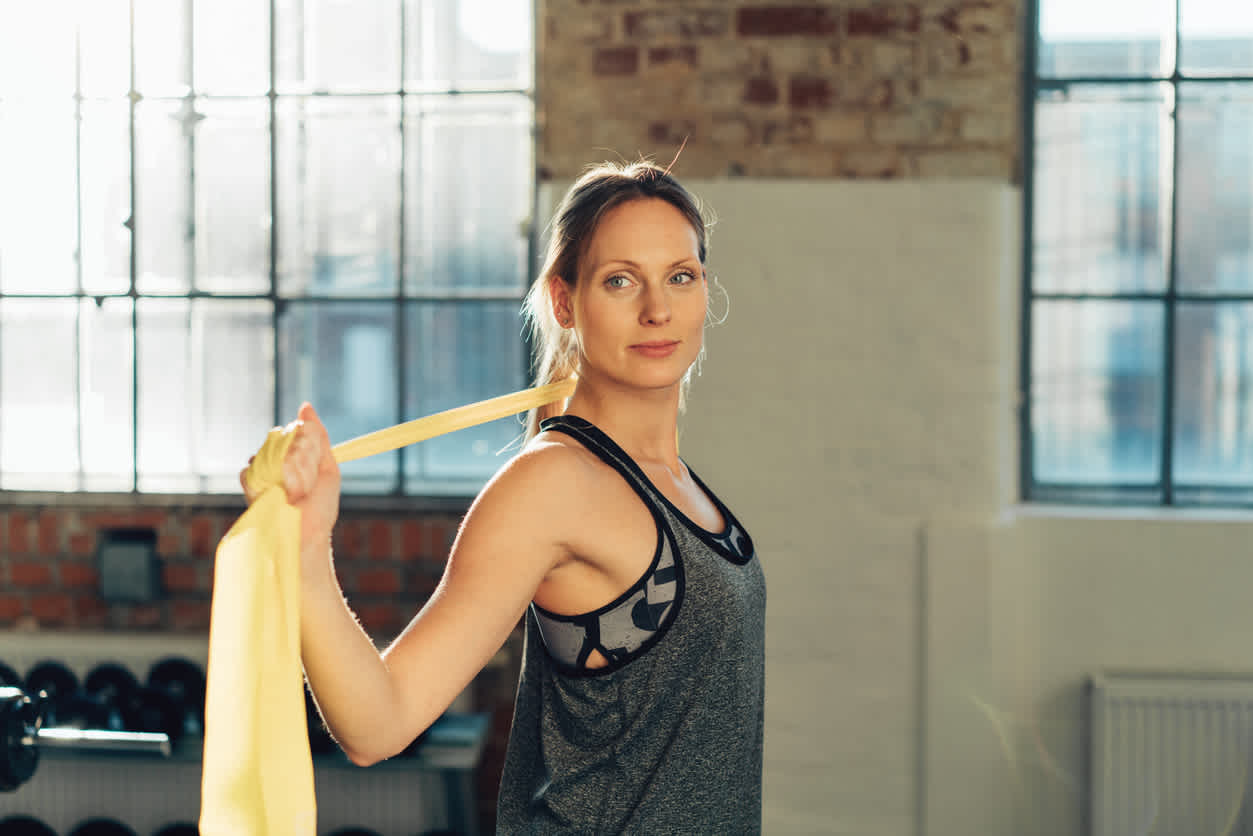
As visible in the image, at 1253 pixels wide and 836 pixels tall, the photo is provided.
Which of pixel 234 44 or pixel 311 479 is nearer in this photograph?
pixel 311 479

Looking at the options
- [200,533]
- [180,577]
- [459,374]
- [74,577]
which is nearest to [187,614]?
[180,577]

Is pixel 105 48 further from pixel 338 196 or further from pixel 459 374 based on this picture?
pixel 459 374

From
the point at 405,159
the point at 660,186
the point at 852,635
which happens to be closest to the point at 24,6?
the point at 405,159

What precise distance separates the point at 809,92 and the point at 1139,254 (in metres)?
1.05

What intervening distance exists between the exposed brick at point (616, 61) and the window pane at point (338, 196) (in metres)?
0.62

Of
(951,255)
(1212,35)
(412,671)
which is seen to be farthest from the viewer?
(1212,35)

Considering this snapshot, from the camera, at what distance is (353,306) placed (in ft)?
9.66

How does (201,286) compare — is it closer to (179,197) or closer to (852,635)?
(179,197)

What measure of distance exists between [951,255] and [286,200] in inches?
71.9

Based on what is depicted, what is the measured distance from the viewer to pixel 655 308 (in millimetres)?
1101

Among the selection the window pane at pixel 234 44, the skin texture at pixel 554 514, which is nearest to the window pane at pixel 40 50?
the window pane at pixel 234 44

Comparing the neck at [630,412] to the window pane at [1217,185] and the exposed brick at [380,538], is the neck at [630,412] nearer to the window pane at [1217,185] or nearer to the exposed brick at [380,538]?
the exposed brick at [380,538]

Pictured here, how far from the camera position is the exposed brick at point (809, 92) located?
2629mm

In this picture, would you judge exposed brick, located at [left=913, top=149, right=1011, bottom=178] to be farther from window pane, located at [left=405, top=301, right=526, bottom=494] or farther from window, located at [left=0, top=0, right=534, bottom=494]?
window pane, located at [left=405, top=301, right=526, bottom=494]
